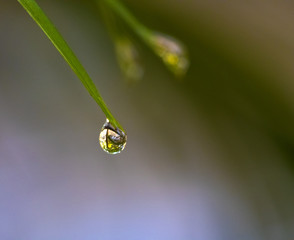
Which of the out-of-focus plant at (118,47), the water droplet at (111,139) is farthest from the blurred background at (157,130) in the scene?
the water droplet at (111,139)

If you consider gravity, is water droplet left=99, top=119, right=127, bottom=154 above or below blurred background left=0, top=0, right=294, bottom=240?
below

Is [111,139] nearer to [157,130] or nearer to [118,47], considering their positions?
[118,47]

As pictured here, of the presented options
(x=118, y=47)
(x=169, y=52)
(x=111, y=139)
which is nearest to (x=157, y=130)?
(x=118, y=47)

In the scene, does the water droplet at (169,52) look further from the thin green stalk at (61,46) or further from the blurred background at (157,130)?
the blurred background at (157,130)

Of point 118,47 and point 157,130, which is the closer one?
point 118,47

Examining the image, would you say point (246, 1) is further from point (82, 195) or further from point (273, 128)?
point (82, 195)

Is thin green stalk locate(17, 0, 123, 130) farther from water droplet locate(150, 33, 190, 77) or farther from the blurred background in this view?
the blurred background

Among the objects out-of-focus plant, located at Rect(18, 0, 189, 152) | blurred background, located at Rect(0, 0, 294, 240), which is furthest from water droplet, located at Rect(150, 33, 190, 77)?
blurred background, located at Rect(0, 0, 294, 240)

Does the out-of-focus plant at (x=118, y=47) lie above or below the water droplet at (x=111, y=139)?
above

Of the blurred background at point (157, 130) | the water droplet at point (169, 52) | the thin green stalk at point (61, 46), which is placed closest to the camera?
the thin green stalk at point (61, 46)
